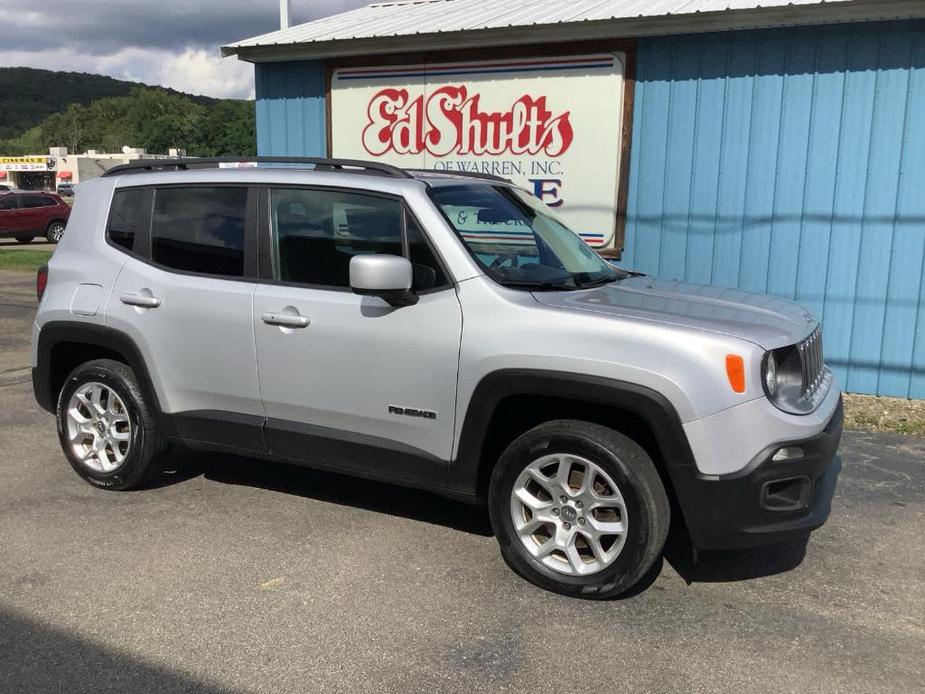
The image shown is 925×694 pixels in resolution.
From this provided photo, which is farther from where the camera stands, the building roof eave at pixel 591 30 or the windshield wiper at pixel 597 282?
the building roof eave at pixel 591 30

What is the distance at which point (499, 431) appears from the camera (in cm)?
393

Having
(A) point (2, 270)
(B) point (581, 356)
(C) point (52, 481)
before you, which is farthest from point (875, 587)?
(A) point (2, 270)


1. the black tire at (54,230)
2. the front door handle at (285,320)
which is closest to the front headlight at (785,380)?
the front door handle at (285,320)

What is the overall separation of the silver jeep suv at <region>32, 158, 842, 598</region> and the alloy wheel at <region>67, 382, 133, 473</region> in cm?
1

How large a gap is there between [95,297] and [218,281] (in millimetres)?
861

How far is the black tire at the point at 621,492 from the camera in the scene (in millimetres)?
3498

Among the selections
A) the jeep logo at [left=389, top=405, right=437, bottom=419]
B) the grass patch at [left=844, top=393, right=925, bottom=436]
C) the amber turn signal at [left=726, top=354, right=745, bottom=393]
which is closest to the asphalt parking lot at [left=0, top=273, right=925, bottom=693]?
the jeep logo at [left=389, top=405, right=437, bottom=419]

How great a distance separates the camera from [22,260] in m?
19.5

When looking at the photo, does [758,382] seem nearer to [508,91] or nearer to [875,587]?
[875,587]

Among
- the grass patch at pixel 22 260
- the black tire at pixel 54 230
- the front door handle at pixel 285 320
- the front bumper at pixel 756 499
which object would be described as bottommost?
the grass patch at pixel 22 260

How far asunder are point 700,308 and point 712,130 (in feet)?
14.3

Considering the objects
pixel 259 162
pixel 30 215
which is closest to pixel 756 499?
pixel 259 162

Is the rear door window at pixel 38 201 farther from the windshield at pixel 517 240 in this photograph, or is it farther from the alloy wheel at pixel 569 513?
the alloy wheel at pixel 569 513

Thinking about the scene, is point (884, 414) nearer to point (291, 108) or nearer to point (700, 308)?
point (700, 308)
